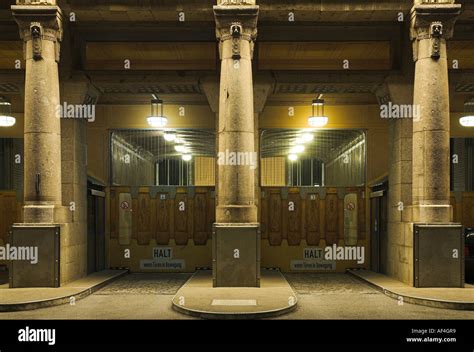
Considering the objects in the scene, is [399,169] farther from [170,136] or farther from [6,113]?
[6,113]

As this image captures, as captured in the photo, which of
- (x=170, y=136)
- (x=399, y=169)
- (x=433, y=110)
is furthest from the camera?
(x=170, y=136)

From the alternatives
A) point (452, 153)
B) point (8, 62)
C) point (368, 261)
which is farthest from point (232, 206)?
point (452, 153)

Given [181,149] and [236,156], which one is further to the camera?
[181,149]

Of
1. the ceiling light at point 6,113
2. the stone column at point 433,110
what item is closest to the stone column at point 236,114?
the stone column at point 433,110

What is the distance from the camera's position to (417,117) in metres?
14.3

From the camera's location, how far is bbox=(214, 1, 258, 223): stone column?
13945 mm

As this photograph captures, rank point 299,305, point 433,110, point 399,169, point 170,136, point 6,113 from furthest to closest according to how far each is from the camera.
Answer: point 170,136, point 6,113, point 399,169, point 433,110, point 299,305

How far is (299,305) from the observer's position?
11789 millimetres

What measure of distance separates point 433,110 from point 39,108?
33.0 ft

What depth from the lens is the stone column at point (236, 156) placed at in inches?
541

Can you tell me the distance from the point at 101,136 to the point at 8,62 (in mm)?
3763

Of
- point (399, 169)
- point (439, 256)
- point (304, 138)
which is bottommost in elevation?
point (439, 256)

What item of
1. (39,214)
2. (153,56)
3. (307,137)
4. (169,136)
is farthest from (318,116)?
(39,214)

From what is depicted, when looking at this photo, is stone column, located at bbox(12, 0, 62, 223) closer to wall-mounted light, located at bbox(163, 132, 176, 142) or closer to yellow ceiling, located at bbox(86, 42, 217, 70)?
yellow ceiling, located at bbox(86, 42, 217, 70)
